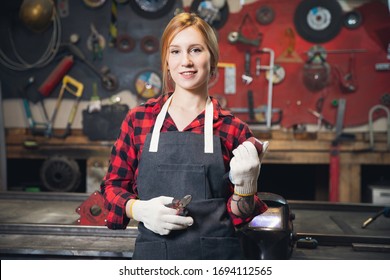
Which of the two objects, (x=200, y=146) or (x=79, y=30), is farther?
(x=79, y=30)

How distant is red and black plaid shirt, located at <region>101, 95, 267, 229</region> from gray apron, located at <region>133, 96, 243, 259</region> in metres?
0.04

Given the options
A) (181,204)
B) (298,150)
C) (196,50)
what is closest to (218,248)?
(181,204)

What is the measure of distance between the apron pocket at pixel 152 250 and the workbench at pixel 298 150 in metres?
2.74

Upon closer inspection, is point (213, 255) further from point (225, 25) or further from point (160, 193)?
point (225, 25)

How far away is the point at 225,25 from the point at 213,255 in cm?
324

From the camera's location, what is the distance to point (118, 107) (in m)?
4.14

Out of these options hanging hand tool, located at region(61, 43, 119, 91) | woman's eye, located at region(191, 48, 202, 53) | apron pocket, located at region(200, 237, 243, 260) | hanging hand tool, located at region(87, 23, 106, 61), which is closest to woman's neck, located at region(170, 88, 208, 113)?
woman's eye, located at region(191, 48, 202, 53)

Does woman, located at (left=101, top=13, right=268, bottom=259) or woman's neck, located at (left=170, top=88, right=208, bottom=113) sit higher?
woman's neck, located at (left=170, top=88, right=208, bottom=113)

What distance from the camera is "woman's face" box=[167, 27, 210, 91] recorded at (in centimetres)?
133

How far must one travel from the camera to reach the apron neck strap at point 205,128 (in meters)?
1.31

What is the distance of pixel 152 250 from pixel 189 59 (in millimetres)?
555

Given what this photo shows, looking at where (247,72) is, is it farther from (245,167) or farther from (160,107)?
(245,167)

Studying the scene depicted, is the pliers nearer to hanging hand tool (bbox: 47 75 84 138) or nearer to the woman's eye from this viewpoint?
the woman's eye
